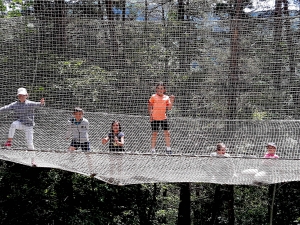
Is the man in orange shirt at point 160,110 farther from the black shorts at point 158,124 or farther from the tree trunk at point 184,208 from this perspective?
the tree trunk at point 184,208

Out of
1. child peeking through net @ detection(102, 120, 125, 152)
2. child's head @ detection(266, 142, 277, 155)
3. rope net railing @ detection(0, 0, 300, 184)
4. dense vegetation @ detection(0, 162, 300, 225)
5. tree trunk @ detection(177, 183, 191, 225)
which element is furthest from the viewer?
tree trunk @ detection(177, 183, 191, 225)

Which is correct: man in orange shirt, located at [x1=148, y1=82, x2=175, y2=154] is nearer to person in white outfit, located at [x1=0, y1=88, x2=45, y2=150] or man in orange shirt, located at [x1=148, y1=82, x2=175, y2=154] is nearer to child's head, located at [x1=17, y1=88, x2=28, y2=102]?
person in white outfit, located at [x1=0, y1=88, x2=45, y2=150]

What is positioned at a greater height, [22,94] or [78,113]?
[22,94]

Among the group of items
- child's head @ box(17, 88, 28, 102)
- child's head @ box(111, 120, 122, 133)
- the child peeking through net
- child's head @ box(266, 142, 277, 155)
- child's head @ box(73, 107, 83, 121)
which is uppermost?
child's head @ box(17, 88, 28, 102)

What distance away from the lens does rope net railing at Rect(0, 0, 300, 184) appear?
4770 mm

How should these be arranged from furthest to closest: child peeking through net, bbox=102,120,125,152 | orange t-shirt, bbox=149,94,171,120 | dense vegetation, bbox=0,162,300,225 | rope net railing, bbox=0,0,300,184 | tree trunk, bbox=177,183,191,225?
tree trunk, bbox=177,183,191,225
dense vegetation, bbox=0,162,300,225
rope net railing, bbox=0,0,300,184
orange t-shirt, bbox=149,94,171,120
child peeking through net, bbox=102,120,125,152

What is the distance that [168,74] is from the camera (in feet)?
16.3

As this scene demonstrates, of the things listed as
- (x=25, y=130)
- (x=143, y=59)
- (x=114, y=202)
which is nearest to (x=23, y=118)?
(x=25, y=130)

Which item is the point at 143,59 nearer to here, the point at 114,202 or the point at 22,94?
the point at 22,94

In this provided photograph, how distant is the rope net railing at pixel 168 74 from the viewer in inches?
188

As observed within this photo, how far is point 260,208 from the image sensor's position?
663 centimetres

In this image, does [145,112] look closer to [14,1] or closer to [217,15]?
[217,15]

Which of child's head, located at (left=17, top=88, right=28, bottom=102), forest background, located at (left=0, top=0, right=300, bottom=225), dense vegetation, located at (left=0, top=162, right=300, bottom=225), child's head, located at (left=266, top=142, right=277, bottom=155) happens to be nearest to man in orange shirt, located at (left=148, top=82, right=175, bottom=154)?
forest background, located at (left=0, top=0, right=300, bottom=225)

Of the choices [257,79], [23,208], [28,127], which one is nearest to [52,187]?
[23,208]
